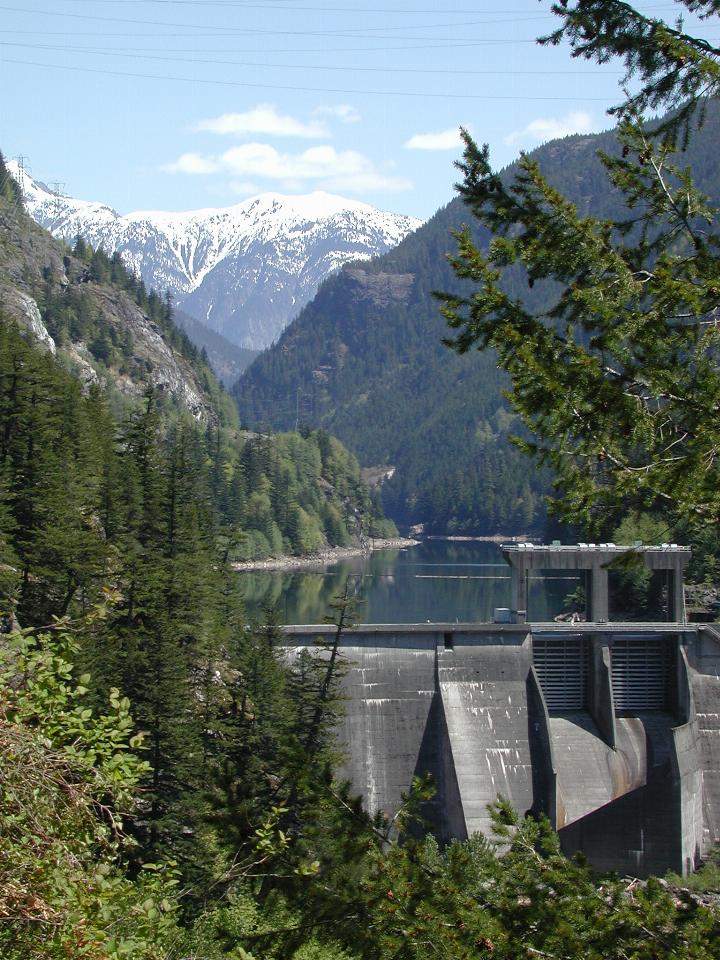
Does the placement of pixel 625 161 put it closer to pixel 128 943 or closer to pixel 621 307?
pixel 621 307

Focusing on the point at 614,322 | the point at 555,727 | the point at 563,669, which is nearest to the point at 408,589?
the point at 563,669

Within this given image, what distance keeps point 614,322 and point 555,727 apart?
34928 mm

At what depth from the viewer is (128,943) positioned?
849 centimetres

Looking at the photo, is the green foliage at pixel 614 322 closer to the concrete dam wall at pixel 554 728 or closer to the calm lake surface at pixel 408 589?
the concrete dam wall at pixel 554 728

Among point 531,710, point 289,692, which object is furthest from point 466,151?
point 531,710

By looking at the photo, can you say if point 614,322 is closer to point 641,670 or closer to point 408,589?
point 641,670

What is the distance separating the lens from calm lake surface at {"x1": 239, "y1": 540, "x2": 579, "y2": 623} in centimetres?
8706

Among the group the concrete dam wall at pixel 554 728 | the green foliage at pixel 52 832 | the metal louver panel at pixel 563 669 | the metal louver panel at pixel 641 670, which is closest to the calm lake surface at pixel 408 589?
the metal louver panel at pixel 563 669

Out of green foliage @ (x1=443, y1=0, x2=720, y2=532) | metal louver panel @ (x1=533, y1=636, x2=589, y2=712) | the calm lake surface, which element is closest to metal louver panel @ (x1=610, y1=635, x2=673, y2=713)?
metal louver panel @ (x1=533, y1=636, x2=589, y2=712)

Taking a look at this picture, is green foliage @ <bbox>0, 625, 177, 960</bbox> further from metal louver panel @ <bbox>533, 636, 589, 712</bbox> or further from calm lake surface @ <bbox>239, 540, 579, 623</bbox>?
calm lake surface @ <bbox>239, 540, 579, 623</bbox>

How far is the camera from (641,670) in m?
43.7

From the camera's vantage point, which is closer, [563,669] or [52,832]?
[52,832]

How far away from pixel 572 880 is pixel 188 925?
16.7 meters

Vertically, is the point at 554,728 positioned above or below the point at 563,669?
below
